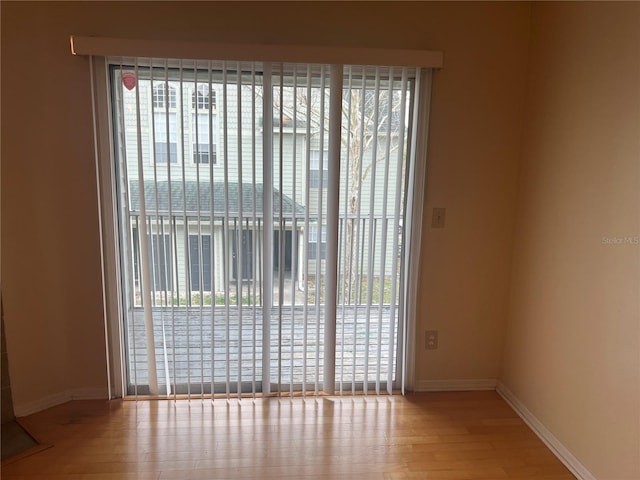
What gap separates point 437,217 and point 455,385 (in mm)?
1076

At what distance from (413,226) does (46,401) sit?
7.46ft

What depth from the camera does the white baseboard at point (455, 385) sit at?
8.04ft

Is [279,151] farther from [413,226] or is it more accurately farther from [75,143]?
[75,143]

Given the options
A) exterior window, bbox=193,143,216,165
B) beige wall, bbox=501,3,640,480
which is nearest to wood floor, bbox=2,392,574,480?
beige wall, bbox=501,3,640,480

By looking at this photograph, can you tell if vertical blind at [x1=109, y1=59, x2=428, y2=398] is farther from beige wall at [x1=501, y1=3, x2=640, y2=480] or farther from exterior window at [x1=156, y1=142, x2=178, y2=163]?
beige wall at [x1=501, y1=3, x2=640, y2=480]

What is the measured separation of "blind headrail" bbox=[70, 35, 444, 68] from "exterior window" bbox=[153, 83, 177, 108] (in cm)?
15

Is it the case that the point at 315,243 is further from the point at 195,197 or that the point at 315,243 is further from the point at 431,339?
the point at 431,339

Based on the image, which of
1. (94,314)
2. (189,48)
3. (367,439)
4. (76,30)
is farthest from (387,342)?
(76,30)

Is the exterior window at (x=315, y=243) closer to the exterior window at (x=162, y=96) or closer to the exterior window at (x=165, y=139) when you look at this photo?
the exterior window at (x=165, y=139)

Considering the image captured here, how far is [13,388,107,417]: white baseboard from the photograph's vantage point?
2.11 meters

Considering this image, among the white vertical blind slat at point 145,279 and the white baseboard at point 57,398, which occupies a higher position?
the white vertical blind slat at point 145,279

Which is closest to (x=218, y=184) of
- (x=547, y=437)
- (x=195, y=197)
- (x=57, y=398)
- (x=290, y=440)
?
(x=195, y=197)

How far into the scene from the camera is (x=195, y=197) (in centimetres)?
208

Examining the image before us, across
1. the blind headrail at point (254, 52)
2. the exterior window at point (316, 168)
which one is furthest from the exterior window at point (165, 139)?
the exterior window at point (316, 168)
